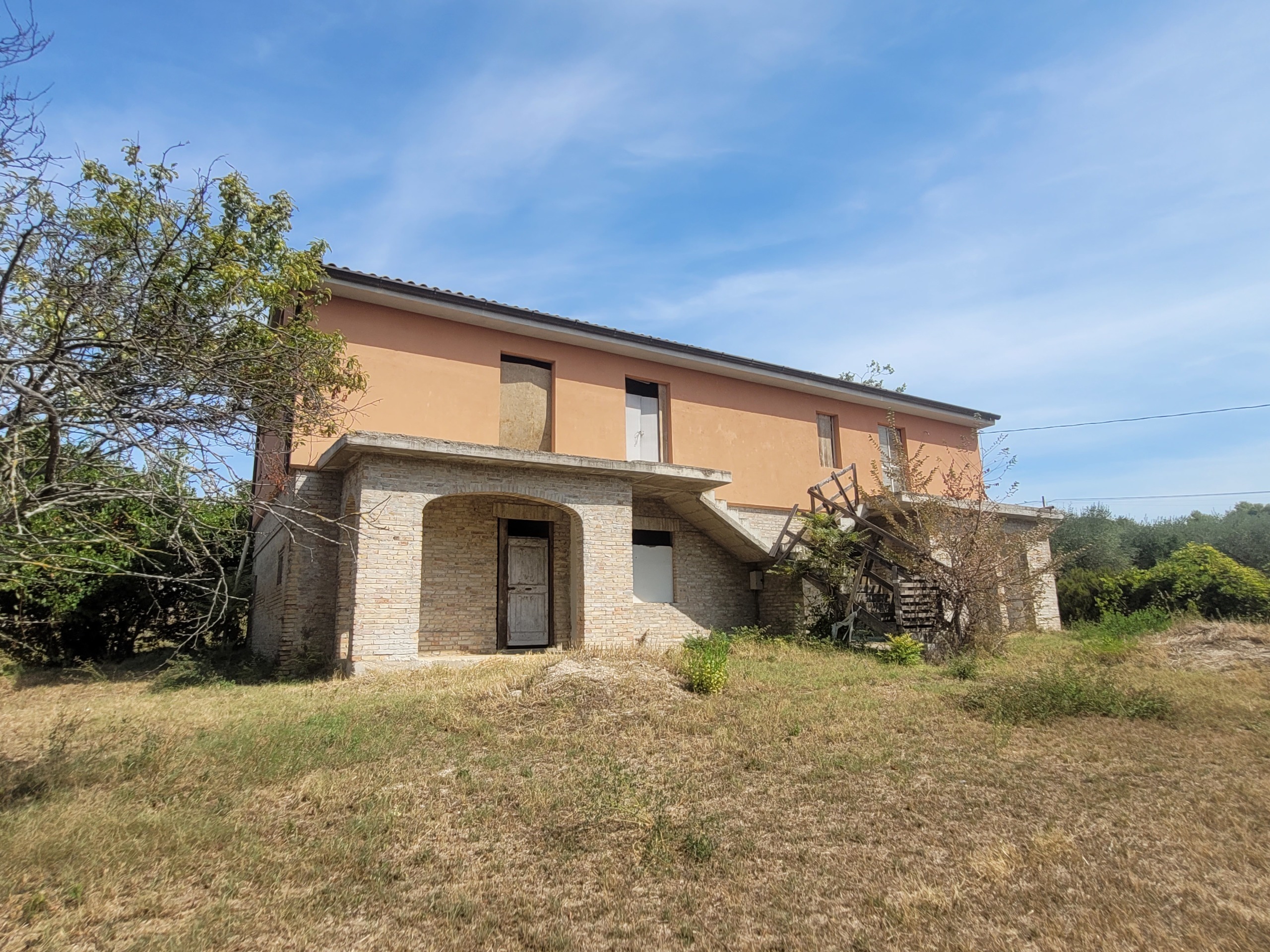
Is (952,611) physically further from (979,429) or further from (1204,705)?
(979,429)

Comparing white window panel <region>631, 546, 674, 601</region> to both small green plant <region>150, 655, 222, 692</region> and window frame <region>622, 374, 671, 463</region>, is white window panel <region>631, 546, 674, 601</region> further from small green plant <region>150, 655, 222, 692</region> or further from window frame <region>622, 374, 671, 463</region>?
small green plant <region>150, 655, 222, 692</region>

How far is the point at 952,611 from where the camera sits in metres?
12.8

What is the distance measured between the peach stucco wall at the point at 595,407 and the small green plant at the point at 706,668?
17.1 feet

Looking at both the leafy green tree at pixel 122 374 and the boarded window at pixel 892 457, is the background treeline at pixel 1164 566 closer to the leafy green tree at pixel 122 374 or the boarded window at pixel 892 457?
the boarded window at pixel 892 457

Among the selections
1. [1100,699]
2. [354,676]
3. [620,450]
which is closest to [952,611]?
[1100,699]

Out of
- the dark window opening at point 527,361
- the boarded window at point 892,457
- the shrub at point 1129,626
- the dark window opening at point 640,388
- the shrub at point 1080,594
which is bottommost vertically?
the shrub at point 1129,626

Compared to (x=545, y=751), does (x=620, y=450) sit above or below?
above

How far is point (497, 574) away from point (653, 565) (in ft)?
10.8

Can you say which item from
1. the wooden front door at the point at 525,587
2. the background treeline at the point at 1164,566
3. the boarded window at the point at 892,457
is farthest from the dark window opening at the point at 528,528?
the background treeline at the point at 1164,566

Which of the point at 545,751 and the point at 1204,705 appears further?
the point at 1204,705

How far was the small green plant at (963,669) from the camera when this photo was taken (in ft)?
33.0

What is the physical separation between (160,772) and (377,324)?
8.08m

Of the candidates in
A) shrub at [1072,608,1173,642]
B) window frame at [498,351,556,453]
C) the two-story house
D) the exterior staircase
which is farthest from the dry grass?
window frame at [498,351,556,453]

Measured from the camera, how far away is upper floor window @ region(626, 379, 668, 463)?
1498 cm
